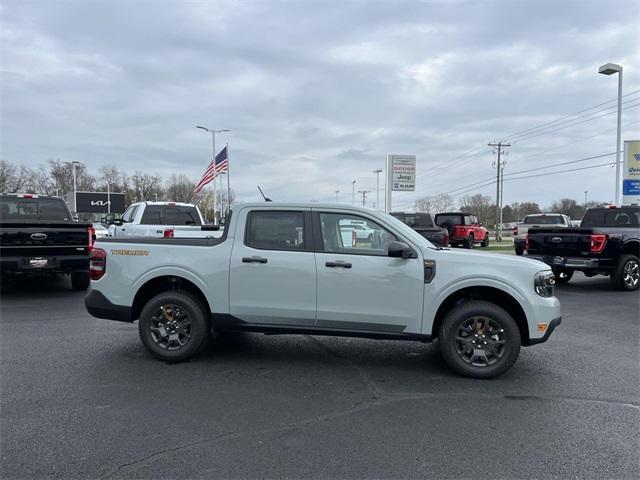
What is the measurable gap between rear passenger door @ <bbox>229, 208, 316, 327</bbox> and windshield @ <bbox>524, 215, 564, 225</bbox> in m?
19.8

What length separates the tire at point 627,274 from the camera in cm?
1079

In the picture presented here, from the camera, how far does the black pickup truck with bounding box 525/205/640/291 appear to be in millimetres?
10484

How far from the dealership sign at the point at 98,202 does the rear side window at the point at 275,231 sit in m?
66.8

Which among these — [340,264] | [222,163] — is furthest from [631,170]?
[222,163]

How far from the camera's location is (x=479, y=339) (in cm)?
487

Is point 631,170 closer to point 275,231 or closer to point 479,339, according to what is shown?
point 479,339

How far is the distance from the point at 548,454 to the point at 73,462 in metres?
3.30

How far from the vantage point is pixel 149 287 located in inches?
216

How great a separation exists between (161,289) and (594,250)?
949 cm

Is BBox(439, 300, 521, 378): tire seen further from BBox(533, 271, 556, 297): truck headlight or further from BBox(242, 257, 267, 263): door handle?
BBox(242, 257, 267, 263): door handle

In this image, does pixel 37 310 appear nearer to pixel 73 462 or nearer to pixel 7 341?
pixel 7 341

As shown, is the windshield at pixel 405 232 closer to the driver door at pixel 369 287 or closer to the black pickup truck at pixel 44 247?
the driver door at pixel 369 287

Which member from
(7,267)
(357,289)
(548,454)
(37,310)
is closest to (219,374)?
(357,289)

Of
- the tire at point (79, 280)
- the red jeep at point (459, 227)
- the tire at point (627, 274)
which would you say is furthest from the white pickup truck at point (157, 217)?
the red jeep at point (459, 227)
